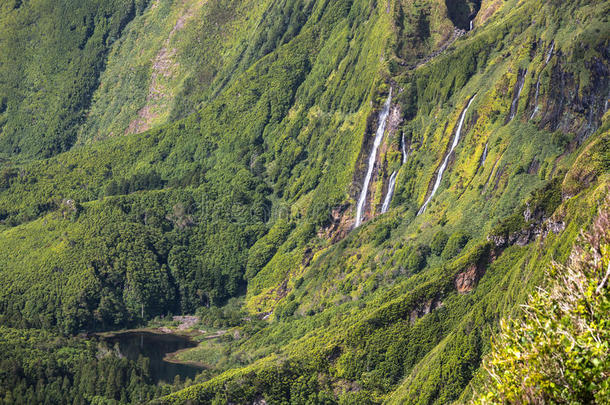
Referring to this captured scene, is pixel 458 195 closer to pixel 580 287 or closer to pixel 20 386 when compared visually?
pixel 20 386

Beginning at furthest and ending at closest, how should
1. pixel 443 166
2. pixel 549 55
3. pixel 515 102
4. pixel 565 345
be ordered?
pixel 443 166 < pixel 515 102 < pixel 549 55 < pixel 565 345

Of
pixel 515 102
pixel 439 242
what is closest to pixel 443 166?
pixel 515 102

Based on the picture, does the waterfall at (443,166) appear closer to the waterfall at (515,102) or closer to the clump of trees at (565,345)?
the waterfall at (515,102)

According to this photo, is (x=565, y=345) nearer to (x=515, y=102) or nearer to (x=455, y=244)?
(x=455, y=244)

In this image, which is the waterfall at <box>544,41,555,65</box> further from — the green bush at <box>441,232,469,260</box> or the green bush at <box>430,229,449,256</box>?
the green bush at <box>430,229,449,256</box>

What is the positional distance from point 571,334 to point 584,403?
3.02 meters

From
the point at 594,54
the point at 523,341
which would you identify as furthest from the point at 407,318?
the point at 523,341

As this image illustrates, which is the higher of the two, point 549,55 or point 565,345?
point 565,345

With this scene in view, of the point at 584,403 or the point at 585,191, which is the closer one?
the point at 584,403

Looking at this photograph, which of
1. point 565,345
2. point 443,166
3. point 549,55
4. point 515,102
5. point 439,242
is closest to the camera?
point 565,345

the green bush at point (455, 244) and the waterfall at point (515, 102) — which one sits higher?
the waterfall at point (515, 102)

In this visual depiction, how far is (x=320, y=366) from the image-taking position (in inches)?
6462

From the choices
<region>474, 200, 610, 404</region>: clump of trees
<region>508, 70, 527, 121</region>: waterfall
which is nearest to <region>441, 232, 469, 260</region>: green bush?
<region>508, 70, 527, 121</region>: waterfall

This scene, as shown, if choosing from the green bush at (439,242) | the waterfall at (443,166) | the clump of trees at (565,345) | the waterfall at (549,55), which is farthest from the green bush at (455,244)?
the clump of trees at (565,345)
